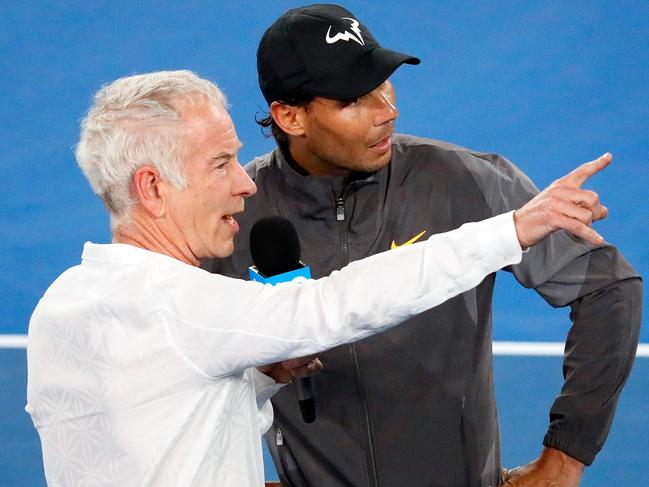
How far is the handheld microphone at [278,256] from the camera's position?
2490mm

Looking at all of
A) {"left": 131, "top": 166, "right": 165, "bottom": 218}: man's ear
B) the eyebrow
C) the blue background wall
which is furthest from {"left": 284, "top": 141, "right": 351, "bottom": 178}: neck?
the blue background wall

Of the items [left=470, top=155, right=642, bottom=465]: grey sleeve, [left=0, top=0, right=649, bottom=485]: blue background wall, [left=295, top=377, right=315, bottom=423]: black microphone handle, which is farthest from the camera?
[left=0, top=0, right=649, bottom=485]: blue background wall

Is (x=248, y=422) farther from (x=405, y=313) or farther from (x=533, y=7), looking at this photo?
(x=533, y=7)

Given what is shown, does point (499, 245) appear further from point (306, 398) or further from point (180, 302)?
point (306, 398)

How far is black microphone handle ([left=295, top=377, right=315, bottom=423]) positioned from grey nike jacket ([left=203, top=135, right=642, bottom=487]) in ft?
0.53

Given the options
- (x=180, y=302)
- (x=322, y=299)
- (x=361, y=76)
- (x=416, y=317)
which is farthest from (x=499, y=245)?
(x=361, y=76)

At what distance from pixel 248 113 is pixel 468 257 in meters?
5.27

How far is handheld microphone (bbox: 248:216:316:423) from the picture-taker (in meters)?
2.49

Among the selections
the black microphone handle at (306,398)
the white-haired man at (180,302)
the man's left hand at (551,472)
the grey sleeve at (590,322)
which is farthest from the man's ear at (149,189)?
the man's left hand at (551,472)

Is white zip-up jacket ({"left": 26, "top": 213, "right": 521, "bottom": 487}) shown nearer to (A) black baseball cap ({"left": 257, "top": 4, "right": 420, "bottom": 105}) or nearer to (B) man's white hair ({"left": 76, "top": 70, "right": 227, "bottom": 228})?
(B) man's white hair ({"left": 76, "top": 70, "right": 227, "bottom": 228})

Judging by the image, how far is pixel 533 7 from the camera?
7.52m

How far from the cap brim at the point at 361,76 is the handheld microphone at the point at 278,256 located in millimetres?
379

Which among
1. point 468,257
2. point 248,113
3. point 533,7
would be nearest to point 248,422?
point 468,257

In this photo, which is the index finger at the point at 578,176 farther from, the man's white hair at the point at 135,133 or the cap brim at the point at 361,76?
the cap brim at the point at 361,76
